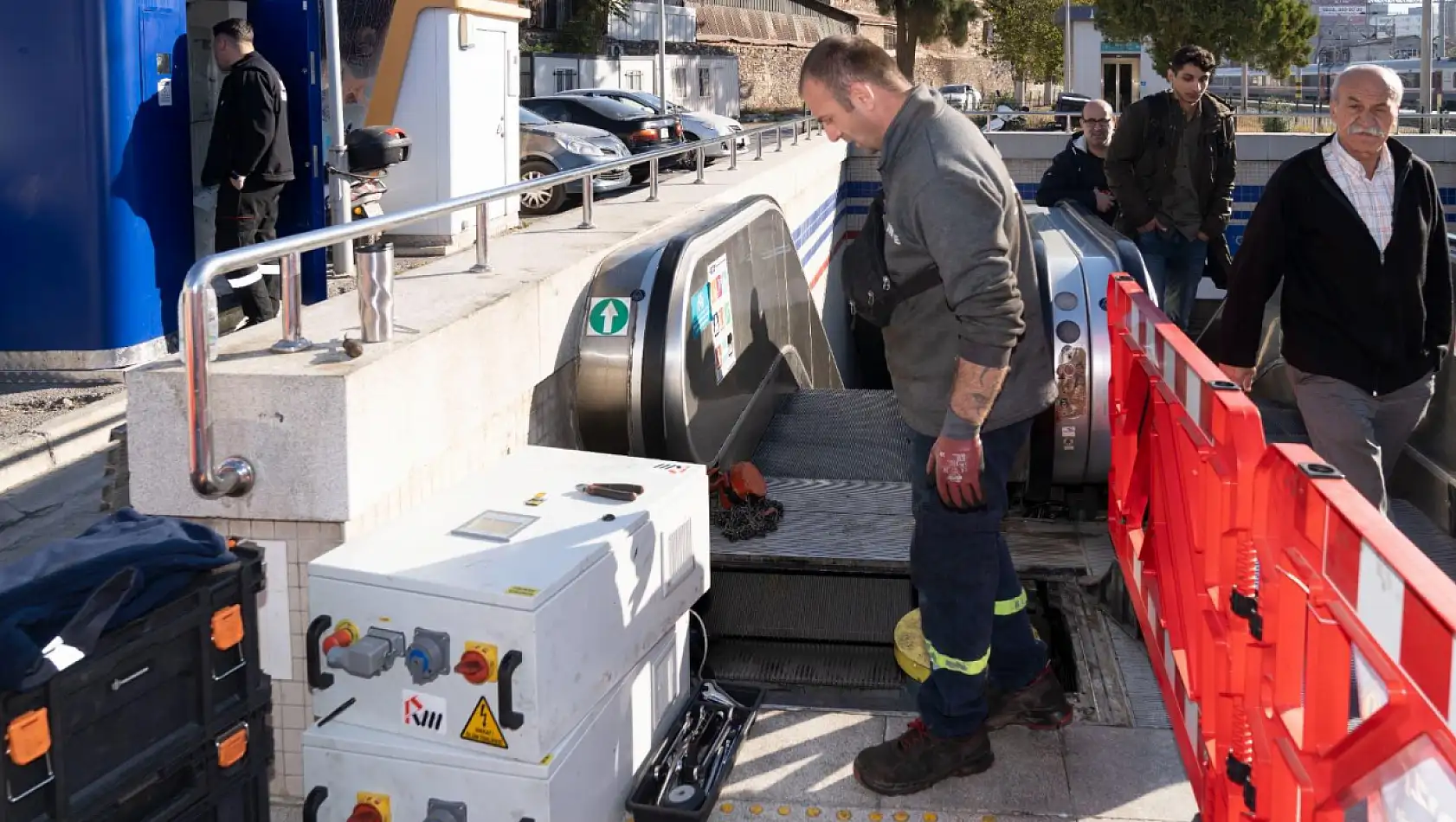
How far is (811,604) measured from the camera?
18.6 feet

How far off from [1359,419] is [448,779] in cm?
295

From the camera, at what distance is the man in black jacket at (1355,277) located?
4426 millimetres

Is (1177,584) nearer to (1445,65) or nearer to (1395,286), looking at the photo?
(1395,286)

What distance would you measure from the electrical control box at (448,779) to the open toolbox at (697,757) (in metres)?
0.14

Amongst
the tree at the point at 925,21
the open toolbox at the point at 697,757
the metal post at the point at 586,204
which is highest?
the tree at the point at 925,21

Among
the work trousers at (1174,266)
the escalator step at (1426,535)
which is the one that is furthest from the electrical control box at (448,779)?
the work trousers at (1174,266)

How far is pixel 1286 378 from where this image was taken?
770 cm

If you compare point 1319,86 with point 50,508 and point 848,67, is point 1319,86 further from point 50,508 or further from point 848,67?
point 848,67

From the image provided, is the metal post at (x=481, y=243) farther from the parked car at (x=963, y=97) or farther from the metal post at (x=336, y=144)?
the parked car at (x=963, y=97)

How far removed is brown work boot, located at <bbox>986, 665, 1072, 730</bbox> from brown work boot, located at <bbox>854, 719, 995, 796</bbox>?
9.0 inches

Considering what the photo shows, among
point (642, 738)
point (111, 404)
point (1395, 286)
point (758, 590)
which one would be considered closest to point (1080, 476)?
point (758, 590)

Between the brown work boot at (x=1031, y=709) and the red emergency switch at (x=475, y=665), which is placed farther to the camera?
the brown work boot at (x=1031, y=709)

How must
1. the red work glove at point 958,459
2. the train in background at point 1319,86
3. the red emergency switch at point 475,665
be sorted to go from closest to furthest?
the red emergency switch at point 475,665 → the red work glove at point 958,459 → the train in background at point 1319,86

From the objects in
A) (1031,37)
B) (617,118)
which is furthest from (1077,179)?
(1031,37)
